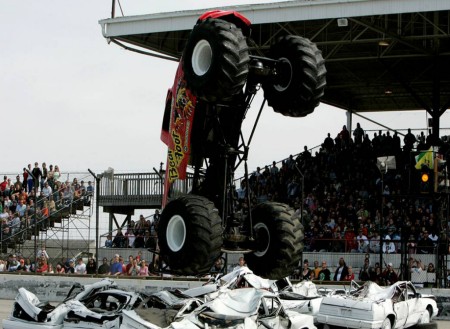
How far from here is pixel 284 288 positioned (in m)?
20.8

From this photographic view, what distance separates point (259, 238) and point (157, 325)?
2.30m

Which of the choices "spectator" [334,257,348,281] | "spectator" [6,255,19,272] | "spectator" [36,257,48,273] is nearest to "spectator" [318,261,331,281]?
"spectator" [334,257,348,281]

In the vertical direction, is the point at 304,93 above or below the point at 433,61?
below

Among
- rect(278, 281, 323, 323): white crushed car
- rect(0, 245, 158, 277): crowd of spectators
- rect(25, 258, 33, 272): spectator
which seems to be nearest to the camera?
rect(278, 281, 323, 323): white crushed car

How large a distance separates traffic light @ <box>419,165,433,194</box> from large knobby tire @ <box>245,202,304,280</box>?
934 centimetres

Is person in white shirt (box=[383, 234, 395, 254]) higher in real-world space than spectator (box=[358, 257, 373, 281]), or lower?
higher

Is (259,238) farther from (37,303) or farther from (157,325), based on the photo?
(37,303)

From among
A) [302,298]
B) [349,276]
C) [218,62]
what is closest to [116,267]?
[349,276]

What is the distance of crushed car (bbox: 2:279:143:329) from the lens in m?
16.2

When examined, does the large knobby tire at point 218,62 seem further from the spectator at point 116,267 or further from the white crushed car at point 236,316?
the spectator at point 116,267

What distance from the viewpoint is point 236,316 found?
47.9 feet

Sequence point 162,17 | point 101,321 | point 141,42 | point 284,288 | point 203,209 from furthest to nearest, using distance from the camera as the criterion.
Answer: point 141,42 < point 162,17 < point 284,288 < point 101,321 < point 203,209

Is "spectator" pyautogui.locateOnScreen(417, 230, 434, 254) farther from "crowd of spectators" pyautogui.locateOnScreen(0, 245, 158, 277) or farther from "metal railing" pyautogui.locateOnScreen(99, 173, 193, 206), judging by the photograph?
"metal railing" pyautogui.locateOnScreen(99, 173, 193, 206)

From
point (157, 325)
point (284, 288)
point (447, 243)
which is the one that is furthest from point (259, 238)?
point (447, 243)
